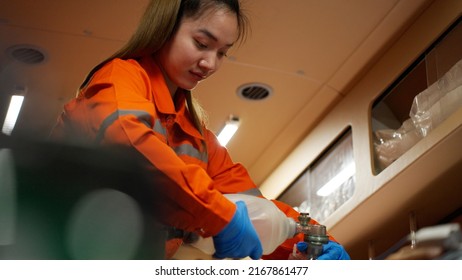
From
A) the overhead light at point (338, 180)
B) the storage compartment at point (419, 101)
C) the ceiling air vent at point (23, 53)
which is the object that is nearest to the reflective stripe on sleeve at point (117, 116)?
the storage compartment at point (419, 101)

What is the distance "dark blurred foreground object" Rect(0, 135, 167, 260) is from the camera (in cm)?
71

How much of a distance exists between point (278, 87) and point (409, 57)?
1.82 feet

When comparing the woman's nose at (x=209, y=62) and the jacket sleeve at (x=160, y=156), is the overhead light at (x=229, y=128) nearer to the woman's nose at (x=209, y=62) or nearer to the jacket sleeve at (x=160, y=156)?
the woman's nose at (x=209, y=62)

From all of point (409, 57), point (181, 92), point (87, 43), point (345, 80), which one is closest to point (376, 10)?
point (409, 57)

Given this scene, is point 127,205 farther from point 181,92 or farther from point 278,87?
point 278,87

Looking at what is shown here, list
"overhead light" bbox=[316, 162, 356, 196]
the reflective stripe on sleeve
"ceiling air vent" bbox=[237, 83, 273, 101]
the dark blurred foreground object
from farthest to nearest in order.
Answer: "ceiling air vent" bbox=[237, 83, 273, 101], "overhead light" bbox=[316, 162, 356, 196], the reflective stripe on sleeve, the dark blurred foreground object

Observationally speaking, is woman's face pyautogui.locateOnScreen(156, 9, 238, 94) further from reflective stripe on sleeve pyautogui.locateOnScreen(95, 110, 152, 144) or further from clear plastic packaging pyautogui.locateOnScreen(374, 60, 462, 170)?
clear plastic packaging pyautogui.locateOnScreen(374, 60, 462, 170)

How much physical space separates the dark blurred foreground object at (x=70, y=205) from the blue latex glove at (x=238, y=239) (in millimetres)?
107

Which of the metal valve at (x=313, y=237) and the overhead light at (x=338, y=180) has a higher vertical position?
the overhead light at (x=338, y=180)

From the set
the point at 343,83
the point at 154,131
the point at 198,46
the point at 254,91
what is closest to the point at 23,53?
the point at 254,91

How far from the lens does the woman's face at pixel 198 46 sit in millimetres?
1062

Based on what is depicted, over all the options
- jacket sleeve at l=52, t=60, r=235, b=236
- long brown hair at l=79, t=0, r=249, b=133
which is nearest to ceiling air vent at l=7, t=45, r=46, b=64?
long brown hair at l=79, t=0, r=249, b=133

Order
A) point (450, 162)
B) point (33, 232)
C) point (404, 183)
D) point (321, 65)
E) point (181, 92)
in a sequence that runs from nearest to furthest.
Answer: point (33, 232) < point (181, 92) < point (450, 162) < point (404, 183) < point (321, 65)

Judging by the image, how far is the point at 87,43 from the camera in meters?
2.24
